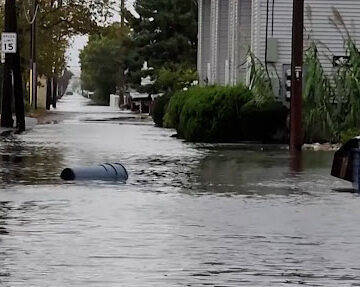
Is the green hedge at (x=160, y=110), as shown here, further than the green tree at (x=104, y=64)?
No

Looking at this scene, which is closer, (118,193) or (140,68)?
(118,193)

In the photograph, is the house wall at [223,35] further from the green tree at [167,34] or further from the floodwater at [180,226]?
the floodwater at [180,226]

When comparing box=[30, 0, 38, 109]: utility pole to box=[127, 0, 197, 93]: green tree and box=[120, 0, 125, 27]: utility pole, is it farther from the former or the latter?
box=[120, 0, 125, 27]: utility pole

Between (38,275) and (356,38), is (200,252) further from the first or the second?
(356,38)

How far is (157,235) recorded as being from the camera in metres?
12.2

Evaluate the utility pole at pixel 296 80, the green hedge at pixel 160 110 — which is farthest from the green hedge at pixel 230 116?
the green hedge at pixel 160 110

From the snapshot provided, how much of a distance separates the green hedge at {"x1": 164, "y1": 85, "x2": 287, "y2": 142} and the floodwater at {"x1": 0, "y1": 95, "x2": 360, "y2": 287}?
795 centimetres

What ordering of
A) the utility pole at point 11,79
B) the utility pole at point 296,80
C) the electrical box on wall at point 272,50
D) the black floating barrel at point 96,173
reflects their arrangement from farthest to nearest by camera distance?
the utility pole at point 11,79 < the electrical box on wall at point 272,50 < the utility pole at point 296,80 < the black floating barrel at point 96,173

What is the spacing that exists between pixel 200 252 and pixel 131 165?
10893 millimetres

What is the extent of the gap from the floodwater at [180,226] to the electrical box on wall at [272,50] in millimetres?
10964

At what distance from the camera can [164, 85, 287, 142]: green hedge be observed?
31.1 meters

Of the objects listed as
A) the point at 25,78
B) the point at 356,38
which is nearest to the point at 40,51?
the point at 25,78

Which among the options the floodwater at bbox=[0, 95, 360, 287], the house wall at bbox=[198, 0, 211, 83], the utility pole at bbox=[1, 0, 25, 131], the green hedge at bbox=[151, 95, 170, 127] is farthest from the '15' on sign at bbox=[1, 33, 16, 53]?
the house wall at bbox=[198, 0, 211, 83]

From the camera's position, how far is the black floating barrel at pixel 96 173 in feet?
60.7
